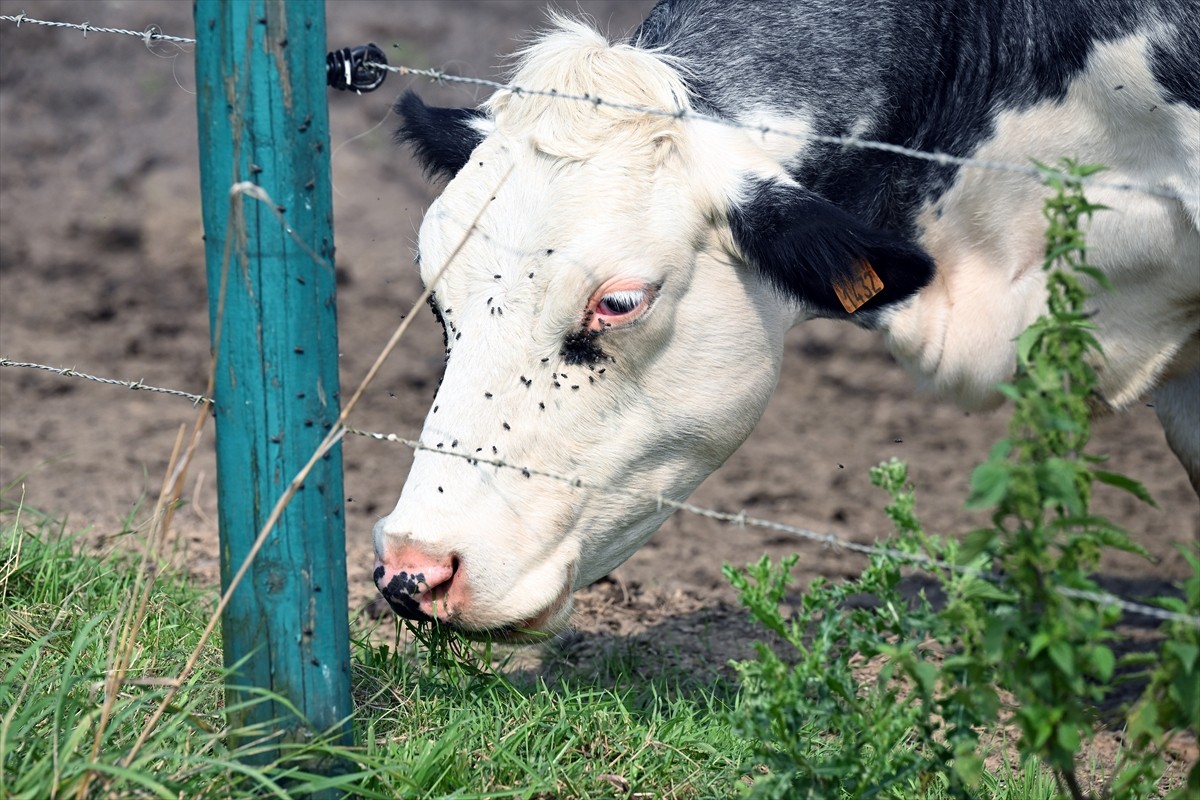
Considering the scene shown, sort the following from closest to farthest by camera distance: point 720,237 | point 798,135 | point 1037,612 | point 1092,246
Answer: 1. point 1037,612
2. point 798,135
3. point 720,237
4. point 1092,246

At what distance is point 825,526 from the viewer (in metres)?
5.28

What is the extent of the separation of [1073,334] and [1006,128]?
5.03 ft

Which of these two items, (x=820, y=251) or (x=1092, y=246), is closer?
(x=820, y=251)

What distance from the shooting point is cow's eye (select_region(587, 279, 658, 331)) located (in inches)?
108

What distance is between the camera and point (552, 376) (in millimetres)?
2746

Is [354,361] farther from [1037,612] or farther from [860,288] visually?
[1037,612]

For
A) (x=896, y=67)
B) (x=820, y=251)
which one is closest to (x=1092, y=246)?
(x=896, y=67)

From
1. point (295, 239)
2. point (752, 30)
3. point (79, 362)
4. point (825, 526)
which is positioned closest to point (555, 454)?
point (295, 239)

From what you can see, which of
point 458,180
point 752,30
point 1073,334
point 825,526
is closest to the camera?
point 1073,334

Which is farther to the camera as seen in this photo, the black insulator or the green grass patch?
the black insulator

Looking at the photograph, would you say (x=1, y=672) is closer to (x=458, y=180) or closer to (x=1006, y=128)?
(x=458, y=180)

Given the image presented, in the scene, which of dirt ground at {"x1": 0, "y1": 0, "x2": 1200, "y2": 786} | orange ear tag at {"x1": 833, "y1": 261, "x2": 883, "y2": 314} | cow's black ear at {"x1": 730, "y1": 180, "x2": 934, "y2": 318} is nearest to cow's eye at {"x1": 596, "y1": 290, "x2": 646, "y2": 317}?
cow's black ear at {"x1": 730, "y1": 180, "x2": 934, "y2": 318}

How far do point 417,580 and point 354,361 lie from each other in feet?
13.6

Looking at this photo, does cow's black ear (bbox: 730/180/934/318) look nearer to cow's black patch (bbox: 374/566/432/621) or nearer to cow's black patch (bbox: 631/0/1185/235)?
cow's black patch (bbox: 631/0/1185/235)
